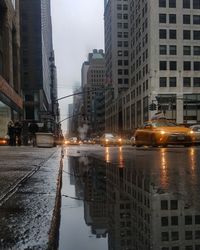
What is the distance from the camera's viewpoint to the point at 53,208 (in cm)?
361

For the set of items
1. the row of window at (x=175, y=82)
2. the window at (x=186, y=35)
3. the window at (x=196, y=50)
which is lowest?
the row of window at (x=175, y=82)

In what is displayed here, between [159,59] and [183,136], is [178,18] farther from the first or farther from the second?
[183,136]

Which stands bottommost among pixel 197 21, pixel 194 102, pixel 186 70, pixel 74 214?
pixel 74 214

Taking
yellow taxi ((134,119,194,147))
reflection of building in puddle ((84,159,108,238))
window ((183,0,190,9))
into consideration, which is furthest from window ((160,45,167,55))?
reflection of building in puddle ((84,159,108,238))

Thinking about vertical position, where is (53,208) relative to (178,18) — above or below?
below

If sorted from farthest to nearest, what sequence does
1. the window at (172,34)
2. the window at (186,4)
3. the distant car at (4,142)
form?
1. the window at (186,4)
2. the window at (172,34)
3. the distant car at (4,142)

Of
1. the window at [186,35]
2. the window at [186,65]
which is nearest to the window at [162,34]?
the window at [186,35]

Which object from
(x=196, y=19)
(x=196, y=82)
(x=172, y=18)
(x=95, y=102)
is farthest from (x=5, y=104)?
(x=95, y=102)

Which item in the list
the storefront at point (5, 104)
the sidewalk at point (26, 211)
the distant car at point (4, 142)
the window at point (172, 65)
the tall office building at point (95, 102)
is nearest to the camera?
the sidewalk at point (26, 211)

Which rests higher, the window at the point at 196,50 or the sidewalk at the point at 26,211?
the window at the point at 196,50

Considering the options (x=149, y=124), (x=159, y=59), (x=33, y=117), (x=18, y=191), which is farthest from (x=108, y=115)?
(x=18, y=191)

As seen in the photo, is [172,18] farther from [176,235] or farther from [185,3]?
[176,235]

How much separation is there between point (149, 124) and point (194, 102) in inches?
2392

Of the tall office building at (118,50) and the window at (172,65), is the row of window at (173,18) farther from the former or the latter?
the tall office building at (118,50)
